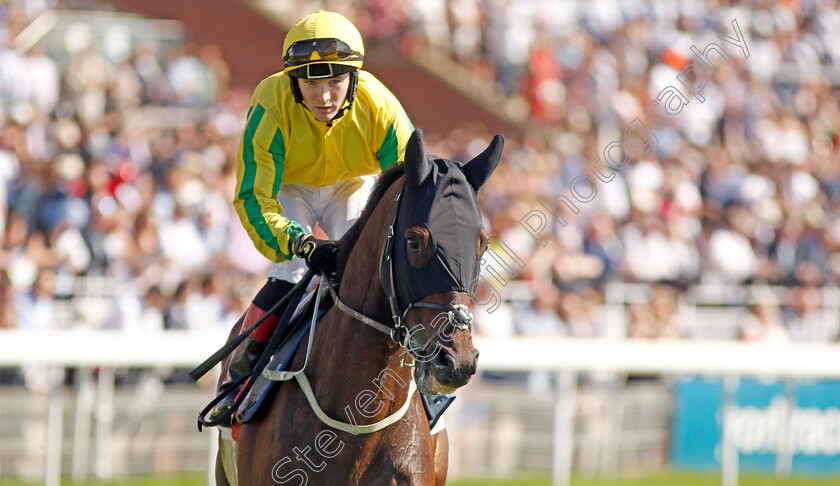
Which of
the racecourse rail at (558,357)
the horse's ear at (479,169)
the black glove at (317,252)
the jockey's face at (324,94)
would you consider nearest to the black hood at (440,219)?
the horse's ear at (479,169)

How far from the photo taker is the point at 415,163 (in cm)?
318

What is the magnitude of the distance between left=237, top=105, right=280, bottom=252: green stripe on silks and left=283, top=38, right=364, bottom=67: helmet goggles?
278 mm

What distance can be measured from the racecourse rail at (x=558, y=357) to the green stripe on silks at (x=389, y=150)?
9.88 feet

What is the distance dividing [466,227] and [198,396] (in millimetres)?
4479

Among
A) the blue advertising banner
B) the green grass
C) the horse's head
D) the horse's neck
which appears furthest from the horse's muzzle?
the blue advertising banner

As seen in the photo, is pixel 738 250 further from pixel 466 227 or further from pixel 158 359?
pixel 466 227

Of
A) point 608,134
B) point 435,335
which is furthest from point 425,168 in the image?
point 608,134

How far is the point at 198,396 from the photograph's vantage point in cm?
711

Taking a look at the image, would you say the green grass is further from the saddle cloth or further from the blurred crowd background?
the saddle cloth

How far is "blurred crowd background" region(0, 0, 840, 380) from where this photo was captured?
9.09m

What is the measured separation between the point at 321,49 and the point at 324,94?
6.2 inches

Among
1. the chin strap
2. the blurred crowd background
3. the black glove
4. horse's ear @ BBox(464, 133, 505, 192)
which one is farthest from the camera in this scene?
the blurred crowd background

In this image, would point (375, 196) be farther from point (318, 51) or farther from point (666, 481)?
point (666, 481)

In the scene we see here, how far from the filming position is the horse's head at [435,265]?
2953 millimetres
